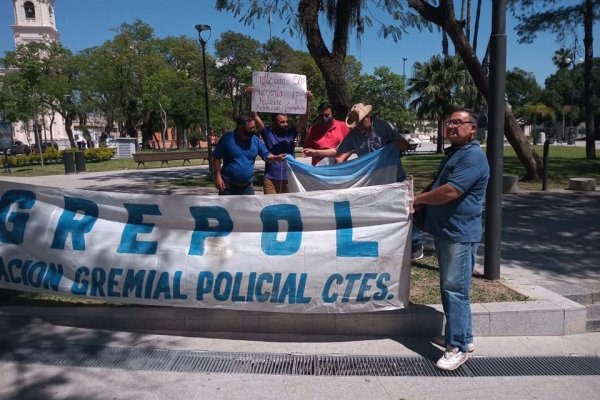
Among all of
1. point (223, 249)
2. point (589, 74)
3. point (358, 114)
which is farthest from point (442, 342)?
point (589, 74)

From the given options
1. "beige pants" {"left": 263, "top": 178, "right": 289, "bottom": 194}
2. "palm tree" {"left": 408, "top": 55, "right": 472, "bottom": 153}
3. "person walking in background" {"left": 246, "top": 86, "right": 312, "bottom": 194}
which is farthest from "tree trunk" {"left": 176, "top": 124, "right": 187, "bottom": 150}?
"beige pants" {"left": 263, "top": 178, "right": 289, "bottom": 194}

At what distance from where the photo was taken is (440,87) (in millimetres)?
35531

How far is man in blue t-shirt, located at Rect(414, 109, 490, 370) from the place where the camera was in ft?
11.8

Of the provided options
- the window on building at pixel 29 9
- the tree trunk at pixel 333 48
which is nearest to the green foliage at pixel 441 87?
the tree trunk at pixel 333 48

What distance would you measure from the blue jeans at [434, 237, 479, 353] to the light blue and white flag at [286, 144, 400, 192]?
179 cm

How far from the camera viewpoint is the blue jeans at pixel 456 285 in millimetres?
3689

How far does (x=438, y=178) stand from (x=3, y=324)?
396 cm

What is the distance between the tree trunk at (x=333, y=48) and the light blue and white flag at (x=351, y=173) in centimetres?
759

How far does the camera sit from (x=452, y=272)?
12.2 feet

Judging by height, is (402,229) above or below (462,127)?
below

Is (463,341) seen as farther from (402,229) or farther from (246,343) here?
(246,343)

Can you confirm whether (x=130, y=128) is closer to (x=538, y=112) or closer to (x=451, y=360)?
(x=538, y=112)

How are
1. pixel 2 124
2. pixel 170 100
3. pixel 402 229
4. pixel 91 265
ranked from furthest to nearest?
pixel 170 100, pixel 2 124, pixel 91 265, pixel 402 229

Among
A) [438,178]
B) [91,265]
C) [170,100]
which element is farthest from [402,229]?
[170,100]
